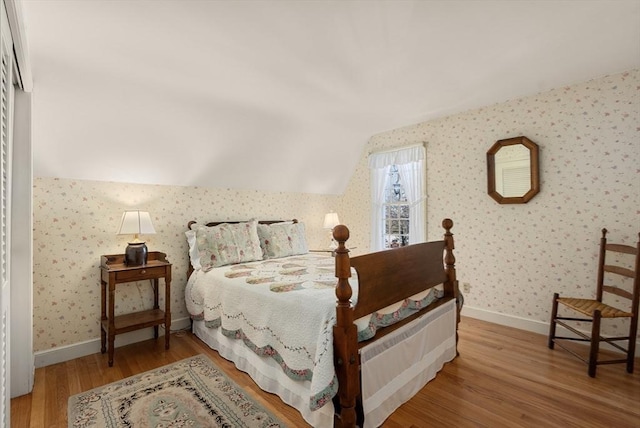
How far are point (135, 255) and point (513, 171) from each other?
375 centimetres

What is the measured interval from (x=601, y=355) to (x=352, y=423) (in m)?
2.45

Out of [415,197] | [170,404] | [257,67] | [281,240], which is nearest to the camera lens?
[170,404]

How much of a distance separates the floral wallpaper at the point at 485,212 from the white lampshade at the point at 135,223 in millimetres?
248

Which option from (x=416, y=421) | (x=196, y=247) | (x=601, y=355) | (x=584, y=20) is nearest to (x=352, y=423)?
(x=416, y=421)

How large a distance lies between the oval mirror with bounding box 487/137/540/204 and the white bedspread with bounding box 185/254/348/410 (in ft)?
6.53

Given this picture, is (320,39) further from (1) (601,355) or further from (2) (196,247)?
(1) (601,355)

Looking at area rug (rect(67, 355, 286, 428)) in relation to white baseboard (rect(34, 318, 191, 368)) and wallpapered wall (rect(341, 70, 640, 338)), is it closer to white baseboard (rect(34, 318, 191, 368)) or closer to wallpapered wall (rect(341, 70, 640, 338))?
white baseboard (rect(34, 318, 191, 368))

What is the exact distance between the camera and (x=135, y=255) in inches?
107

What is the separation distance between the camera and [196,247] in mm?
3127

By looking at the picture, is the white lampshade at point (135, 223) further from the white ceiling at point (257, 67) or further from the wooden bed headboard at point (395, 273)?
the wooden bed headboard at point (395, 273)

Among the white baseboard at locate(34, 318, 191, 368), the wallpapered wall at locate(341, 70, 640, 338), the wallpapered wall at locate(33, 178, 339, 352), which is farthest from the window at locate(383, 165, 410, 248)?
the white baseboard at locate(34, 318, 191, 368)

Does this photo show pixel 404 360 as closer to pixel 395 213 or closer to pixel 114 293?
pixel 114 293

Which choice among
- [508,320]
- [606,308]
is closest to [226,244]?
[508,320]

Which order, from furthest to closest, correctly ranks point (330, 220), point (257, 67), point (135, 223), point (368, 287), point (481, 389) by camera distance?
point (330, 220), point (135, 223), point (257, 67), point (481, 389), point (368, 287)
